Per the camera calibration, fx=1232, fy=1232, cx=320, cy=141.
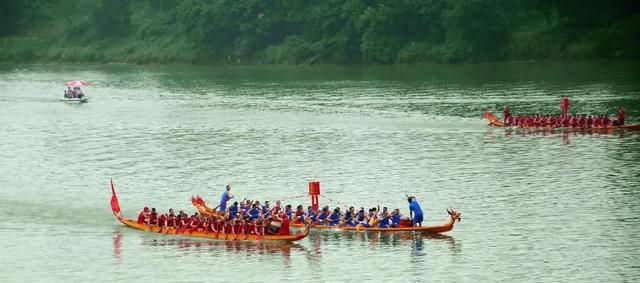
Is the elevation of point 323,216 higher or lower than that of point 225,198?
lower

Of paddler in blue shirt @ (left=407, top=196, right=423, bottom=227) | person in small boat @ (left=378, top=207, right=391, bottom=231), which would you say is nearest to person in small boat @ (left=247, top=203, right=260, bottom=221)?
person in small boat @ (left=378, top=207, right=391, bottom=231)

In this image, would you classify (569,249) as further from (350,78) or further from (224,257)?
(350,78)

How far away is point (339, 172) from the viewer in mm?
61969

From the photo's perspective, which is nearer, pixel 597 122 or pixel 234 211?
pixel 234 211

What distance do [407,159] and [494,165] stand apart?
527 cm

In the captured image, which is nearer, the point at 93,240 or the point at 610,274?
the point at 610,274

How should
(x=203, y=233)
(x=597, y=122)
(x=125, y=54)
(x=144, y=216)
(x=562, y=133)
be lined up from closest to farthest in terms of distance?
(x=203, y=233), (x=144, y=216), (x=597, y=122), (x=562, y=133), (x=125, y=54)

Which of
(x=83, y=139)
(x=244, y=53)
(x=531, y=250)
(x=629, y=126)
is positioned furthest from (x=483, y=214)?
(x=244, y=53)

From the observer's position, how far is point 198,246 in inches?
1833

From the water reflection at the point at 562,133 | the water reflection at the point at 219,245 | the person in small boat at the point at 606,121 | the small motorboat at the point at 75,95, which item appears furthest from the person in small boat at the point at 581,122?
the small motorboat at the point at 75,95

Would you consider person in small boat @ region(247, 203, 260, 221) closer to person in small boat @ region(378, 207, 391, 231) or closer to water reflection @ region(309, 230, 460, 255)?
water reflection @ region(309, 230, 460, 255)

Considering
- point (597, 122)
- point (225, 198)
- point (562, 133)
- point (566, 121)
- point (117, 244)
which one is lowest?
point (117, 244)

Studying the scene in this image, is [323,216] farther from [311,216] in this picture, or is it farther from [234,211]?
[234,211]

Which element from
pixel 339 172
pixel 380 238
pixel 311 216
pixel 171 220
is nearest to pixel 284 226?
pixel 311 216
